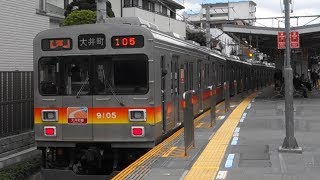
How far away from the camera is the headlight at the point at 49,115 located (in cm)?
979

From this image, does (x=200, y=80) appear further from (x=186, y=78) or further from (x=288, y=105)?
(x=288, y=105)

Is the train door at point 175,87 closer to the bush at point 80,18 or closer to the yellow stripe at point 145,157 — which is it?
the yellow stripe at point 145,157

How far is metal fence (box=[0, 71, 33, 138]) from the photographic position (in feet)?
39.8

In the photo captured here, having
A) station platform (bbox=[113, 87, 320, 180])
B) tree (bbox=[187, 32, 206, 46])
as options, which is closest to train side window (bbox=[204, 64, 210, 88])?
station platform (bbox=[113, 87, 320, 180])

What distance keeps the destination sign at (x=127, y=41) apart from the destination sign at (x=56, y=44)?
3.05 ft

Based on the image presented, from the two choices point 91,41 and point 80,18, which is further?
point 80,18

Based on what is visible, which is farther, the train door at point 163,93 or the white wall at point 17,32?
the white wall at point 17,32

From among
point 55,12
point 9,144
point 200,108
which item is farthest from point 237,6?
point 9,144

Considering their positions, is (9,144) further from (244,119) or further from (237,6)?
(237,6)

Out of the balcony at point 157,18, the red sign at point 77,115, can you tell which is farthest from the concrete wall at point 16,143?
the balcony at point 157,18

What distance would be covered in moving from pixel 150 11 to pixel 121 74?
30166 millimetres

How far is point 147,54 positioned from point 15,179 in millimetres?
4121

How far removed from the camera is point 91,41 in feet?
31.9

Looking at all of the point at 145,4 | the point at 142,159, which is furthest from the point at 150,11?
the point at 142,159
